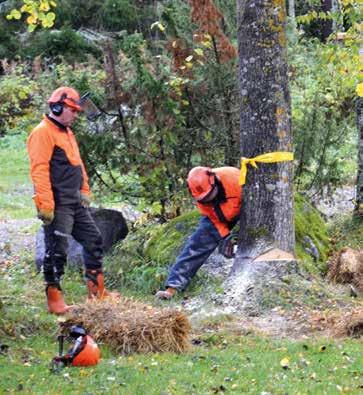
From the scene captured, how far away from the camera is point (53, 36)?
21734mm

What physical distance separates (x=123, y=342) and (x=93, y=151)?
402 cm

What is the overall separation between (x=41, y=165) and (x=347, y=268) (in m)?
3.52

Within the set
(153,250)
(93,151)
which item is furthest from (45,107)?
(153,250)

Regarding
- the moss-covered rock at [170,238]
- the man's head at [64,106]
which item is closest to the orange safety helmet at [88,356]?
the man's head at [64,106]

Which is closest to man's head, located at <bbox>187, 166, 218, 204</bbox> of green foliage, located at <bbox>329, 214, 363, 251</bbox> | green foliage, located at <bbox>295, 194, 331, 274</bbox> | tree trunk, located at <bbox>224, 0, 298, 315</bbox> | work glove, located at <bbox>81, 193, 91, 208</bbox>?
tree trunk, located at <bbox>224, 0, 298, 315</bbox>

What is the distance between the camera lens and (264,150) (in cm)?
803

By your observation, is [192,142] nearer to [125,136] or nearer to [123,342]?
[125,136]

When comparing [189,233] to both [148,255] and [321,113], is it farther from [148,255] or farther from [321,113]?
[321,113]

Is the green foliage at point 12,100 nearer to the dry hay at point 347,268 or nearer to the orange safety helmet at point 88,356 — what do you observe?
the dry hay at point 347,268

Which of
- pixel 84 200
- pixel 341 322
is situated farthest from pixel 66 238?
pixel 341 322

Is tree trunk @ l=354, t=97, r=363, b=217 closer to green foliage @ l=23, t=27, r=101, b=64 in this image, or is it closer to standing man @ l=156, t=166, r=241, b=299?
standing man @ l=156, t=166, r=241, b=299

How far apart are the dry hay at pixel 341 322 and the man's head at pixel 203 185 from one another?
5.73 feet

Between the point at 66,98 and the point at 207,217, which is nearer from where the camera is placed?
the point at 66,98

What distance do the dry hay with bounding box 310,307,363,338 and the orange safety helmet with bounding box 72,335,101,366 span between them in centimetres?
210
